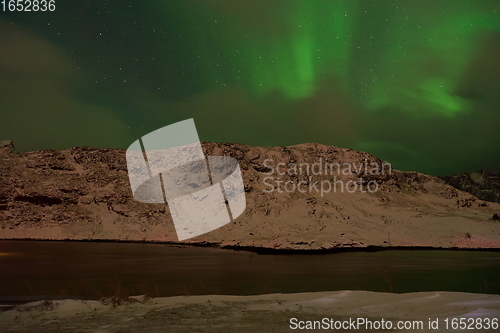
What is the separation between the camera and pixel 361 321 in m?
9.98

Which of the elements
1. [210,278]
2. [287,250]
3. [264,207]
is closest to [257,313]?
[210,278]

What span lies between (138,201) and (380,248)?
6670 centimetres

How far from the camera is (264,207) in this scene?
360 feet

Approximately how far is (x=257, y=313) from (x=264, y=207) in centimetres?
9879

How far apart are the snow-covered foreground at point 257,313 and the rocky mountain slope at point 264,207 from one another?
74065 mm

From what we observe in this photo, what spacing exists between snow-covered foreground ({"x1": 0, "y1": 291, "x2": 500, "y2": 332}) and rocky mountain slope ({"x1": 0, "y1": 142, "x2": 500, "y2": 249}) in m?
74.1

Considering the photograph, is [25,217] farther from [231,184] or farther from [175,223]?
[231,184]

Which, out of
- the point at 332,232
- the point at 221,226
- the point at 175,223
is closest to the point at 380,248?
the point at 332,232

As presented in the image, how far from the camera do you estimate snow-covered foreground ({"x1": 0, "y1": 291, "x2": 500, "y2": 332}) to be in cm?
952

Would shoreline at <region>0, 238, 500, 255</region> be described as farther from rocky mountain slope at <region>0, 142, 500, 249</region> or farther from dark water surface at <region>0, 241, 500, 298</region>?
dark water surface at <region>0, 241, 500, 298</region>

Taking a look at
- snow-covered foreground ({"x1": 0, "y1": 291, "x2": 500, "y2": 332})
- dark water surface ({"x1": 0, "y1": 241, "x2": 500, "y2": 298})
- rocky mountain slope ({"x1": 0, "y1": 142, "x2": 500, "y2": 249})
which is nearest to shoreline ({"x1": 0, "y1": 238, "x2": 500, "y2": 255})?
rocky mountain slope ({"x1": 0, "y1": 142, "x2": 500, "y2": 249})

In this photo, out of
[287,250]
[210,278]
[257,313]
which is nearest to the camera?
[257,313]

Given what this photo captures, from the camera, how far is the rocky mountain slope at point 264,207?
3826 inches

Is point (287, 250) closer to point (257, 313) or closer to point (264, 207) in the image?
point (264, 207)
